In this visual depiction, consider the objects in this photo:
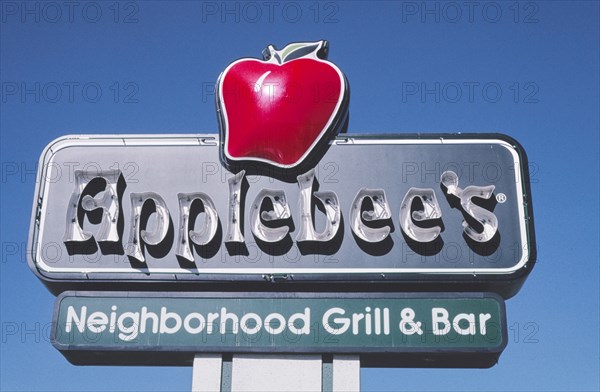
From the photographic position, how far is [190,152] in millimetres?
10602

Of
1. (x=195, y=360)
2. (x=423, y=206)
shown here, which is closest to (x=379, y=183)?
(x=423, y=206)

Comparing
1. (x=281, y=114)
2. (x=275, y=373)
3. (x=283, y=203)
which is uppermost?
(x=281, y=114)

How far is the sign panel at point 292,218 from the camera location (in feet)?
31.8

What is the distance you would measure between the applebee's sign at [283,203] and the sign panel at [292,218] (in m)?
0.01

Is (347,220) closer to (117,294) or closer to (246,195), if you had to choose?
(246,195)

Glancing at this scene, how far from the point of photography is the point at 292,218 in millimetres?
10039

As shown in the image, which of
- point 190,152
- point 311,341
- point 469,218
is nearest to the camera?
point 311,341

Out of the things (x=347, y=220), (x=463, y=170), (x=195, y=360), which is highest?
(x=463, y=170)

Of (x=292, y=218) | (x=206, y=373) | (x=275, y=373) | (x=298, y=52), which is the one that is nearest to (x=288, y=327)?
(x=275, y=373)

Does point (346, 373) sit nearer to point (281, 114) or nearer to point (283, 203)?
point (283, 203)

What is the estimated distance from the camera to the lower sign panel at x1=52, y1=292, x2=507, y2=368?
9195 millimetres

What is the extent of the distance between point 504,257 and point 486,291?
0.43 meters

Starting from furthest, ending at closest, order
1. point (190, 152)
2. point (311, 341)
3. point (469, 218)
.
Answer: point (190, 152)
point (469, 218)
point (311, 341)

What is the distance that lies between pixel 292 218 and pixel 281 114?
1.27 metres
